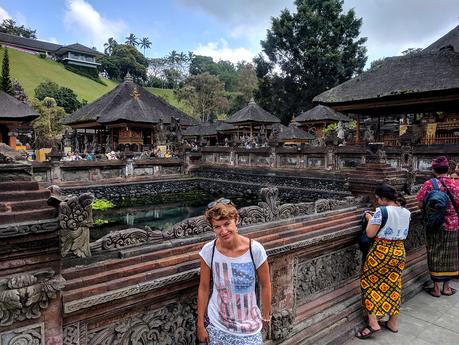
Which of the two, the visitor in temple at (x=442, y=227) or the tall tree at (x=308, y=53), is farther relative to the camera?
the tall tree at (x=308, y=53)

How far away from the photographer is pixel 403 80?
633 inches

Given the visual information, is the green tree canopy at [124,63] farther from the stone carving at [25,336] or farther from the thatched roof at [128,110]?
the stone carving at [25,336]

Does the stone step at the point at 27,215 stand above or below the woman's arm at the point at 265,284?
above

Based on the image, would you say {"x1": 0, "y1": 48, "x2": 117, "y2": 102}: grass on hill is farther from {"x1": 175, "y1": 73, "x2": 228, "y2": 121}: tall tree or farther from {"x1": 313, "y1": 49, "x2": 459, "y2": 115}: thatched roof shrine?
{"x1": 313, "y1": 49, "x2": 459, "y2": 115}: thatched roof shrine

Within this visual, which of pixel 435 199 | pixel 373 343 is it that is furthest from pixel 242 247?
pixel 435 199

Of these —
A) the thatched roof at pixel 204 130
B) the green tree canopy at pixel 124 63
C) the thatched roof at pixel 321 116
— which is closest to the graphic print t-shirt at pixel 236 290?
the thatched roof at pixel 321 116

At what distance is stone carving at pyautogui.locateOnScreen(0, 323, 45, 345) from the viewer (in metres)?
1.68

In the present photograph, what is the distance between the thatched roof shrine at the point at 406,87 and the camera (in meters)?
14.6

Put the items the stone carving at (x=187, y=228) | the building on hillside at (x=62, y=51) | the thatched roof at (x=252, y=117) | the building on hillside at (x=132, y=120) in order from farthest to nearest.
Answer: the building on hillside at (x=62, y=51), the thatched roof at (x=252, y=117), the building on hillside at (x=132, y=120), the stone carving at (x=187, y=228)

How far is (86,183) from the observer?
604 inches

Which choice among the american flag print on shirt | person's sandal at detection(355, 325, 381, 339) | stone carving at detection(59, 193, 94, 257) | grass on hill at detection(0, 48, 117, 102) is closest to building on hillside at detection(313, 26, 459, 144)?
person's sandal at detection(355, 325, 381, 339)

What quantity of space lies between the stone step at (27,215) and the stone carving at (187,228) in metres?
1.02

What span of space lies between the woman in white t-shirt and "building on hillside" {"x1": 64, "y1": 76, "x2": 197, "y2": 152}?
21.1 m

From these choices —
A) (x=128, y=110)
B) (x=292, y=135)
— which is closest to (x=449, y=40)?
(x=292, y=135)
